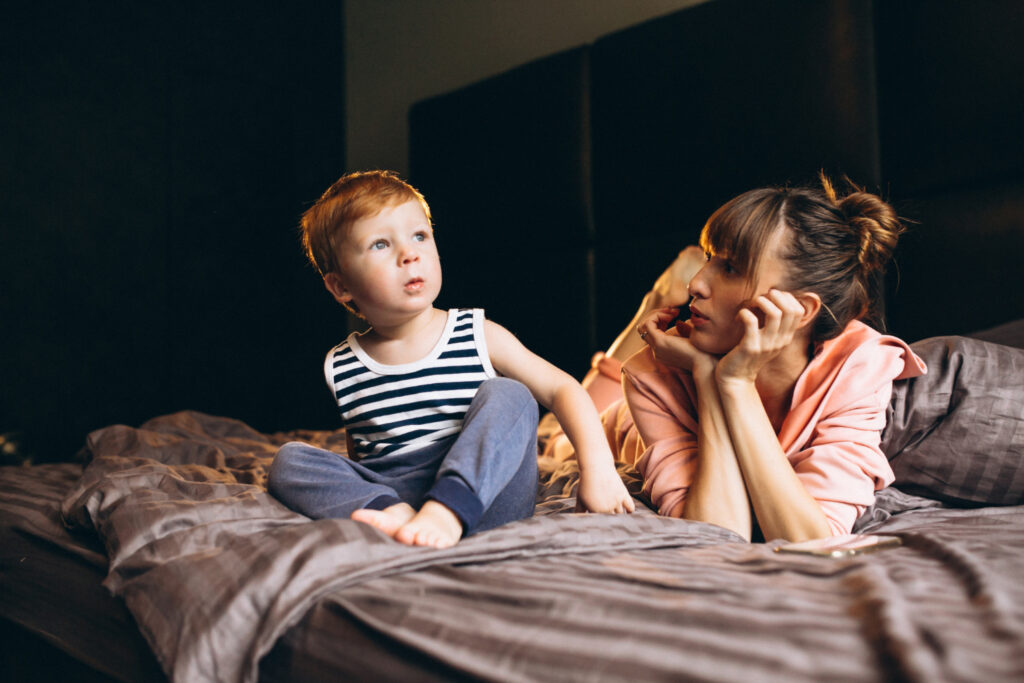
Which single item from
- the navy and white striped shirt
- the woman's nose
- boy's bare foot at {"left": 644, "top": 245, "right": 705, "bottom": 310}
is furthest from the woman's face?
boy's bare foot at {"left": 644, "top": 245, "right": 705, "bottom": 310}

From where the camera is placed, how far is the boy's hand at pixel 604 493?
95 centimetres

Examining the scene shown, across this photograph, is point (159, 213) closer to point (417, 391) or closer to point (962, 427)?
point (417, 391)

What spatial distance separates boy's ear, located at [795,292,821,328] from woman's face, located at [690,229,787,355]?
0.04 meters

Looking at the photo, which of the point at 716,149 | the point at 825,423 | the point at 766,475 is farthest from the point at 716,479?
the point at 716,149

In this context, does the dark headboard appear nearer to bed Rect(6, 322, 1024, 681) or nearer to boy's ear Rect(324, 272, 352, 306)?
bed Rect(6, 322, 1024, 681)

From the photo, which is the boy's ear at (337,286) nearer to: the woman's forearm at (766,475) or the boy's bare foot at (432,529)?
the boy's bare foot at (432,529)

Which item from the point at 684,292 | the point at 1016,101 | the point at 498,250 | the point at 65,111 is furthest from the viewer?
the point at 65,111

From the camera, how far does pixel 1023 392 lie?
3.47 ft

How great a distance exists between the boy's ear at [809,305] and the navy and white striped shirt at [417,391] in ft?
1.53

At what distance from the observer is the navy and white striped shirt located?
3.54 ft

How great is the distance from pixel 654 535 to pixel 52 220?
264 centimetres

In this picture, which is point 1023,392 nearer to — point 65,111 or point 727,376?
point 727,376

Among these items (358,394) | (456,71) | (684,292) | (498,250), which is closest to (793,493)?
(358,394)

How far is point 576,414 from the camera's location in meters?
1.02
